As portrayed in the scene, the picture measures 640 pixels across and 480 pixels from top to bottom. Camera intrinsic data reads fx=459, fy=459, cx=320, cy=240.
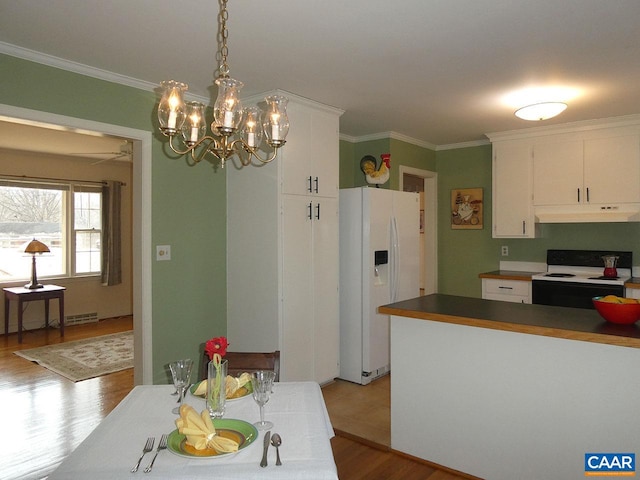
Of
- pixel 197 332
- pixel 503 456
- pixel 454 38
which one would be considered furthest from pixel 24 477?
pixel 454 38

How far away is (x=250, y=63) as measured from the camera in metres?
2.88

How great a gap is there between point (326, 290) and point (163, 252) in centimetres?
136

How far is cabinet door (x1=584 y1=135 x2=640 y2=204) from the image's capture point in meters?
4.12

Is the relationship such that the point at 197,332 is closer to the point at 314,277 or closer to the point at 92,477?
the point at 314,277

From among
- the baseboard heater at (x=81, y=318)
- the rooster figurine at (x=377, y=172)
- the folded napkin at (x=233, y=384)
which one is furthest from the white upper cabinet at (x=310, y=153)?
the baseboard heater at (x=81, y=318)

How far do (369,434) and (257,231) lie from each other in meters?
1.69

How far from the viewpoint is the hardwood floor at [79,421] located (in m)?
2.64

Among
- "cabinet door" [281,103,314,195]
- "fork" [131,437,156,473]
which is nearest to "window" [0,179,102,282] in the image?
"cabinet door" [281,103,314,195]

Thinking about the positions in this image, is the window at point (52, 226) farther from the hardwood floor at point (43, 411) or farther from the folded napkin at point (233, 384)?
the folded napkin at point (233, 384)

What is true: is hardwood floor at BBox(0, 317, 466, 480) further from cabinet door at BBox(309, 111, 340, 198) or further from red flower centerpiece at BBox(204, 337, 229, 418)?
cabinet door at BBox(309, 111, 340, 198)

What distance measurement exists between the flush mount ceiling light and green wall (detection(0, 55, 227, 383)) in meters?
2.46

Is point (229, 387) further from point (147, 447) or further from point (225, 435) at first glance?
point (147, 447)

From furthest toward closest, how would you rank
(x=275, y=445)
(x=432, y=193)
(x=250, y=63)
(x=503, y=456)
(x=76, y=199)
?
(x=76, y=199), (x=432, y=193), (x=250, y=63), (x=503, y=456), (x=275, y=445)

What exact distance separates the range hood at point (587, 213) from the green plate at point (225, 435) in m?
3.96
